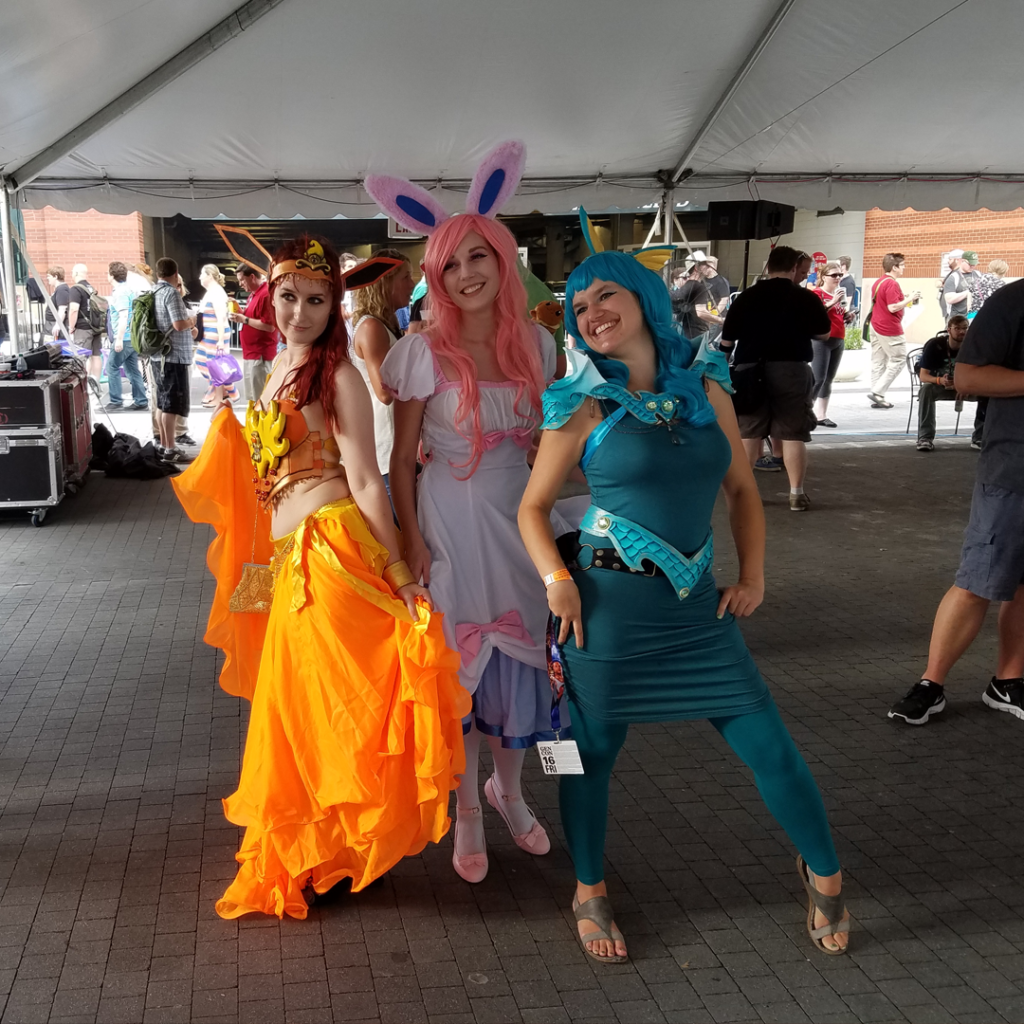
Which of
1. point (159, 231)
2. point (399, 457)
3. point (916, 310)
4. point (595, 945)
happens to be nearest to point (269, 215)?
point (399, 457)

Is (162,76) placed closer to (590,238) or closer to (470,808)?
(590,238)

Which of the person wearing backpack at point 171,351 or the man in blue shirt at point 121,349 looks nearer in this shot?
the person wearing backpack at point 171,351

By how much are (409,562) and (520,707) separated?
19.5 inches

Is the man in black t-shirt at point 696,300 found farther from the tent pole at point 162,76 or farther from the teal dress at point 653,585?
the teal dress at point 653,585

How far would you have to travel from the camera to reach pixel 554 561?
2.41 m

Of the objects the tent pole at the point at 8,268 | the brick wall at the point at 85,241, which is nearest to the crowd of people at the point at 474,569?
the tent pole at the point at 8,268

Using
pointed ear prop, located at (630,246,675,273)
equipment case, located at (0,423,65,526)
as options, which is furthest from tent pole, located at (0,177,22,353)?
pointed ear prop, located at (630,246,675,273)

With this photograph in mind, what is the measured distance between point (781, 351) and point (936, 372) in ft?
8.99

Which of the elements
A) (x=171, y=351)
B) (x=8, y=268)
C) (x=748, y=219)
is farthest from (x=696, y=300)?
(x=8, y=268)

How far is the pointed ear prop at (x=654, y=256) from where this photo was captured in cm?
260

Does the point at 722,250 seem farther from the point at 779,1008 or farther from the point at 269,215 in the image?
the point at 779,1008

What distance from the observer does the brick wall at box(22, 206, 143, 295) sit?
19.7 m

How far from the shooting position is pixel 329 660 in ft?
8.32

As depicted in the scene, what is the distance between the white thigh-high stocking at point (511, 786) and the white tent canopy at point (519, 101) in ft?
13.1
